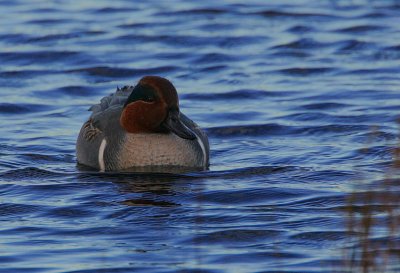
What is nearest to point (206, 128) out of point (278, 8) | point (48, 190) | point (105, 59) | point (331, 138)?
point (331, 138)

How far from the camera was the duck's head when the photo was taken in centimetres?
1031

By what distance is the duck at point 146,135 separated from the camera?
10359 mm

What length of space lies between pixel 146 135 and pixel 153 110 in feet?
1.04

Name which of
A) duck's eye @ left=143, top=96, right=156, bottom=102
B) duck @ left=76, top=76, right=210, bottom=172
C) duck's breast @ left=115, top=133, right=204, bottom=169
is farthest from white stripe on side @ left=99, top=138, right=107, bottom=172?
duck's eye @ left=143, top=96, right=156, bottom=102

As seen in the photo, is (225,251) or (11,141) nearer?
(225,251)

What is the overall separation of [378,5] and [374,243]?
11.3 meters

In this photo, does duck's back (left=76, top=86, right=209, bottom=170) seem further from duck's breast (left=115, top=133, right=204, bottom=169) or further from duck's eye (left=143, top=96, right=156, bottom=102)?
duck's eye (left=143, top=96, right=156, bottom=102)

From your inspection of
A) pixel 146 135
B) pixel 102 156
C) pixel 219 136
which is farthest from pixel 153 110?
pixel 219 136

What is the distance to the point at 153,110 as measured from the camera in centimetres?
1042

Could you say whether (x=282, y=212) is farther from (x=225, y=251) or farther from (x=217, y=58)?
(x=217, y=58)

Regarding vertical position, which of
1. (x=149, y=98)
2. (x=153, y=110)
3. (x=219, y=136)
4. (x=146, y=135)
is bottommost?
(x=219, y=136)

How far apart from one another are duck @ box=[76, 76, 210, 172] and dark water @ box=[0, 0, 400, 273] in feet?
0.77

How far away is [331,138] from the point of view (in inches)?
461

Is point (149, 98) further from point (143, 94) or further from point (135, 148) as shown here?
point (135, 148)
